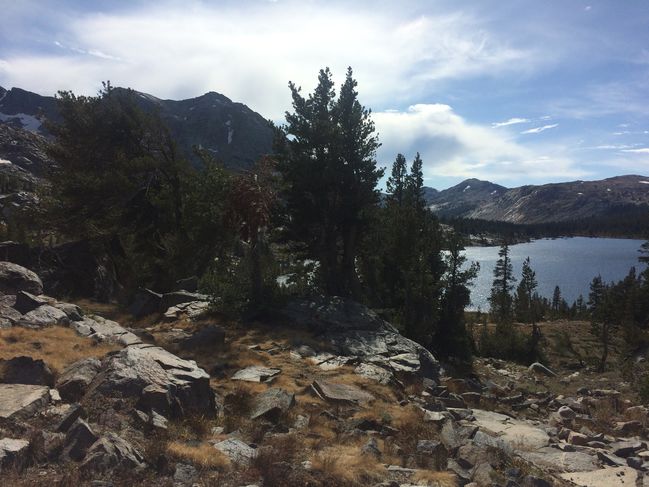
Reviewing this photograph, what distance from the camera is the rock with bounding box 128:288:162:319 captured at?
23594 millimetres

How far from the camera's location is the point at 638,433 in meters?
16.2

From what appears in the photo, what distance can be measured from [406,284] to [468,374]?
813 cm

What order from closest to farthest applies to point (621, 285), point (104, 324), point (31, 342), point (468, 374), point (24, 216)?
point (31, 342), point (104, 324), point (24, 216), point (468, 374), point (621, 285)

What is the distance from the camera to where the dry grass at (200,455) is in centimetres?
819

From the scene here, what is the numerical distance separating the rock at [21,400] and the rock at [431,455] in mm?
7974

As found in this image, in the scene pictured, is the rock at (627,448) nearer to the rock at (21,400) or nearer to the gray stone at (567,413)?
the gray stone at (567,413)

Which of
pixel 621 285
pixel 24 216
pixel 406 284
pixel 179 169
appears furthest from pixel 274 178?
pixel 621 285

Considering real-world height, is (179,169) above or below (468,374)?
above

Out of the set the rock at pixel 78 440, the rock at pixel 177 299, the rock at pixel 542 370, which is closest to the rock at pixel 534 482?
the rock at pixel 78 440

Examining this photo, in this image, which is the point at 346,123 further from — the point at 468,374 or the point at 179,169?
the point at 468,374

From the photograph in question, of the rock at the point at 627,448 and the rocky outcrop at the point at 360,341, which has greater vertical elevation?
the rocky outcrop at the point at 360,341

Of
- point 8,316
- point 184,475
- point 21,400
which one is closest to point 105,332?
point 8,316

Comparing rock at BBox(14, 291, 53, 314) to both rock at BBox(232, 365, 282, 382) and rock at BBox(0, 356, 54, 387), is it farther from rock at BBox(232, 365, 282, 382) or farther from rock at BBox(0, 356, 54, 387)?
rock at BBox(232, 365, 282, 382)

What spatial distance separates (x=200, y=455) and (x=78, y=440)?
2085 mm
